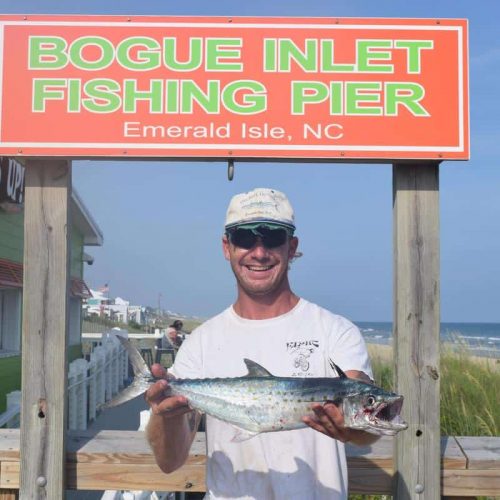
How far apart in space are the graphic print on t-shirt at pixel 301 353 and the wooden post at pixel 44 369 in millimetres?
1272

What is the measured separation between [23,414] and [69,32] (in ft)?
6.53

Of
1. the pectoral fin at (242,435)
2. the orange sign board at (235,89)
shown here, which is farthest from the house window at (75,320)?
the pectoral fin at (242,435)

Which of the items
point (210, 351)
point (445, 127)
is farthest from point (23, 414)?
point (445, 127)

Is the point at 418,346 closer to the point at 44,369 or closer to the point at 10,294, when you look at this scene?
the point at 44,369

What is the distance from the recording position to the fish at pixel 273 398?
2.75m

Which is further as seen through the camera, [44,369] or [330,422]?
[44,369]

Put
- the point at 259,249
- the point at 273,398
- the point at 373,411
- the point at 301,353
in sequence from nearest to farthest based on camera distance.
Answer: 1. the point at 373,411
2. the point at 273,398
3. the point at 301,353
4. the point at 259,249

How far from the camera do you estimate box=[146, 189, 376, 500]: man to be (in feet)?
10.5

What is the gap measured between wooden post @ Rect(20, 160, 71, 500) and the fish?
0.85 meters

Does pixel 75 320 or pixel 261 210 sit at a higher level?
pixel 261 210

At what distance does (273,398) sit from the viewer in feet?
9.68

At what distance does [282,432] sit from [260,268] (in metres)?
0.75

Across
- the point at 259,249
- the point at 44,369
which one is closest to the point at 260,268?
the point at 259,249

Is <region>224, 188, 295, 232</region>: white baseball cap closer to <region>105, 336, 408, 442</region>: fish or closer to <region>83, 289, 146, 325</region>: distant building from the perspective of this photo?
<region>105, 336, 408, 442</region>: fish
